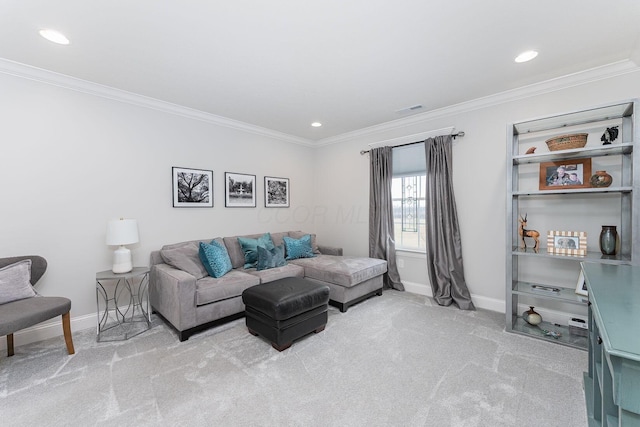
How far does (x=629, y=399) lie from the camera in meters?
0.85

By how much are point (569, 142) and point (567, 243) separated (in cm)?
98

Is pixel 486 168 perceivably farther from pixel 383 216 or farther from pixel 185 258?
pixel 185 258

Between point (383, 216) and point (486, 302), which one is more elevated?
point (383, 216)

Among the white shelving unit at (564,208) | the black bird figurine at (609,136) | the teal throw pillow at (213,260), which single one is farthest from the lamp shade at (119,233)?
the black bird figurine at (609,136)

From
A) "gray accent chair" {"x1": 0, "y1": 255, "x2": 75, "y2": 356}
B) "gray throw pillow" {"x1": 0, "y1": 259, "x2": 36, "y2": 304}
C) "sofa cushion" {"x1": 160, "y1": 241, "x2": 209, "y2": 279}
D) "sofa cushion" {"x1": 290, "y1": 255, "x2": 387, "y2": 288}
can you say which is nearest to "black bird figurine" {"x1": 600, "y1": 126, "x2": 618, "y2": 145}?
"sofa cushion" {"x1": 290, "y1": 255, "x2": 387, "y2": 288}

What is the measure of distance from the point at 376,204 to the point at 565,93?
2.53 meters

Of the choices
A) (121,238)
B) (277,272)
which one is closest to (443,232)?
(277,272)

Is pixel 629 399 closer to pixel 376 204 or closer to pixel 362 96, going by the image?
pixel 362 96

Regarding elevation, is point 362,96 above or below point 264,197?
above

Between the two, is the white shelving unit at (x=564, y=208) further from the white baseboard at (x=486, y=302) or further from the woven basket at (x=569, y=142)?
the white baseboard at (x=486, y=302)

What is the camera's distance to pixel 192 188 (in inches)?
147

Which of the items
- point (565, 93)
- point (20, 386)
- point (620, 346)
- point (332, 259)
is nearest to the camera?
point (620, 346)

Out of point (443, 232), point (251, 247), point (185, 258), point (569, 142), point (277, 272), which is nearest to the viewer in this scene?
point (569, 142)

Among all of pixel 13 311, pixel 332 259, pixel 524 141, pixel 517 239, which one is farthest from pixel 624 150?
pixel 13 311
